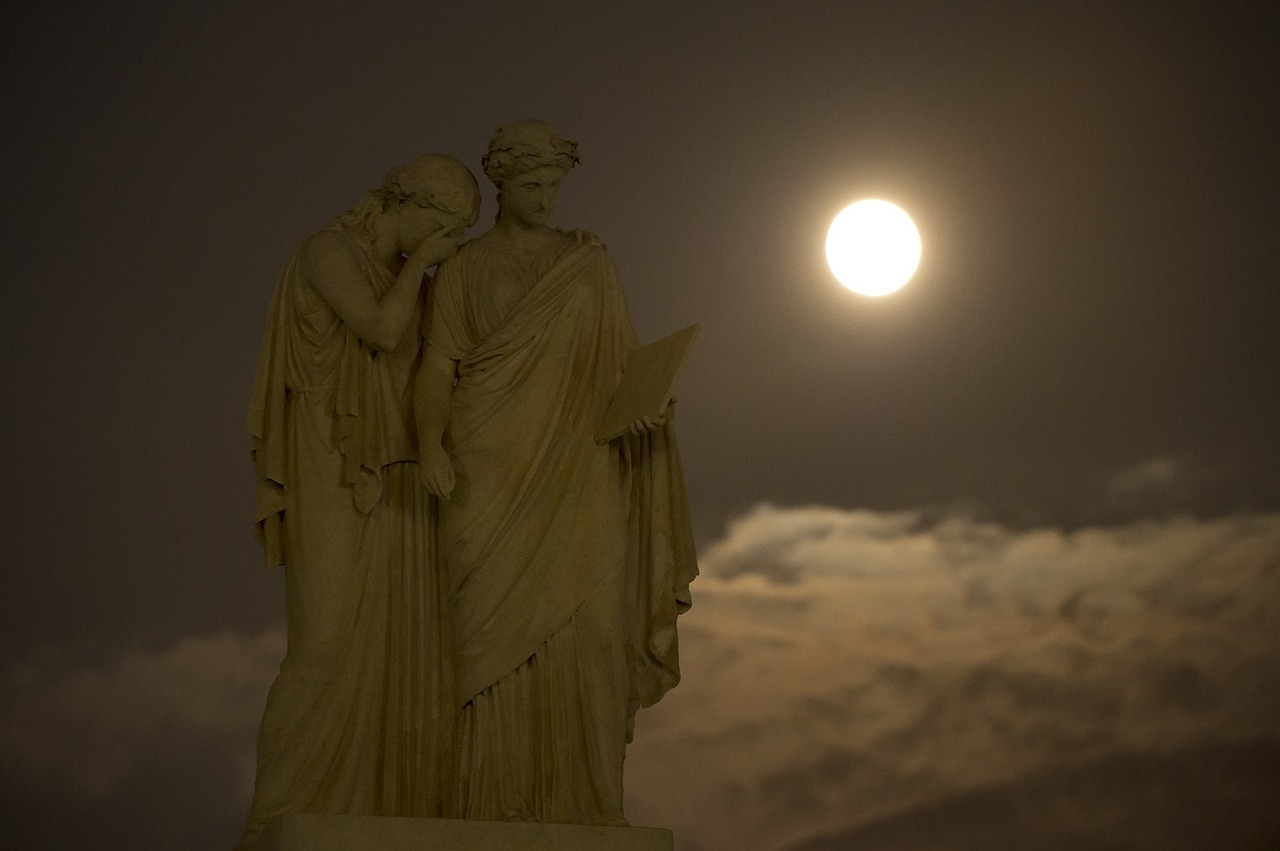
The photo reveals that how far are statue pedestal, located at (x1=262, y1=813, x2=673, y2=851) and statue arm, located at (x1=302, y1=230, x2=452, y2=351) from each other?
1967mm

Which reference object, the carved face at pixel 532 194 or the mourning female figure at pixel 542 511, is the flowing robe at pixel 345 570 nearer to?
the mourning female figure at pixel 542 511

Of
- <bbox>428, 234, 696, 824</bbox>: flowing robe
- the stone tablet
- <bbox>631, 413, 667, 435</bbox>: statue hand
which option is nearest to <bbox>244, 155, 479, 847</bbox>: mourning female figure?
<bbox>428, 234, 696, 824</bbox>: flowing robe

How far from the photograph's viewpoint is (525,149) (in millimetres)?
8172

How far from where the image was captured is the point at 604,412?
8.04m

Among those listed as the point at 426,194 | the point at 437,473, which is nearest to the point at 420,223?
the point at 426,194

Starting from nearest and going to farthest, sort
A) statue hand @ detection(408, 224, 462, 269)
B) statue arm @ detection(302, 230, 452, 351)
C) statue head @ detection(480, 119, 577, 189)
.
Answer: statue arm @ detection(302, 230, 452, 351) < statue hand @ detection(408, 224, 462, 269) < statue head @ detection(480, 119, 577, 189)

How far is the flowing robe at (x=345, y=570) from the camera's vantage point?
7656mm

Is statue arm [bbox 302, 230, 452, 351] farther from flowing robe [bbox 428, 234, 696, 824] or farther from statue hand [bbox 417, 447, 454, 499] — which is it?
statue hand [bbox 417, 447, 454, 499]

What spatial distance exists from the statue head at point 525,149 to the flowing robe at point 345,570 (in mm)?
675

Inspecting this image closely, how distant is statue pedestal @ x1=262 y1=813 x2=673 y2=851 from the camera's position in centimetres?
704

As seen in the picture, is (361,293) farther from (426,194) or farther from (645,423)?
(645,423)

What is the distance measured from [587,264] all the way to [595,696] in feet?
5.99

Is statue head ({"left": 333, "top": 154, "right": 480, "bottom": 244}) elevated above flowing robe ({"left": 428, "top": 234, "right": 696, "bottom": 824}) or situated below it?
above

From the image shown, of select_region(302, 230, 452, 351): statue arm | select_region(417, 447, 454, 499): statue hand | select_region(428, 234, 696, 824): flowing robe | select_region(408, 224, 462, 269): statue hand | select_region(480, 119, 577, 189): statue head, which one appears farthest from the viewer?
select_region(480, 119, 577, 189): statue head
